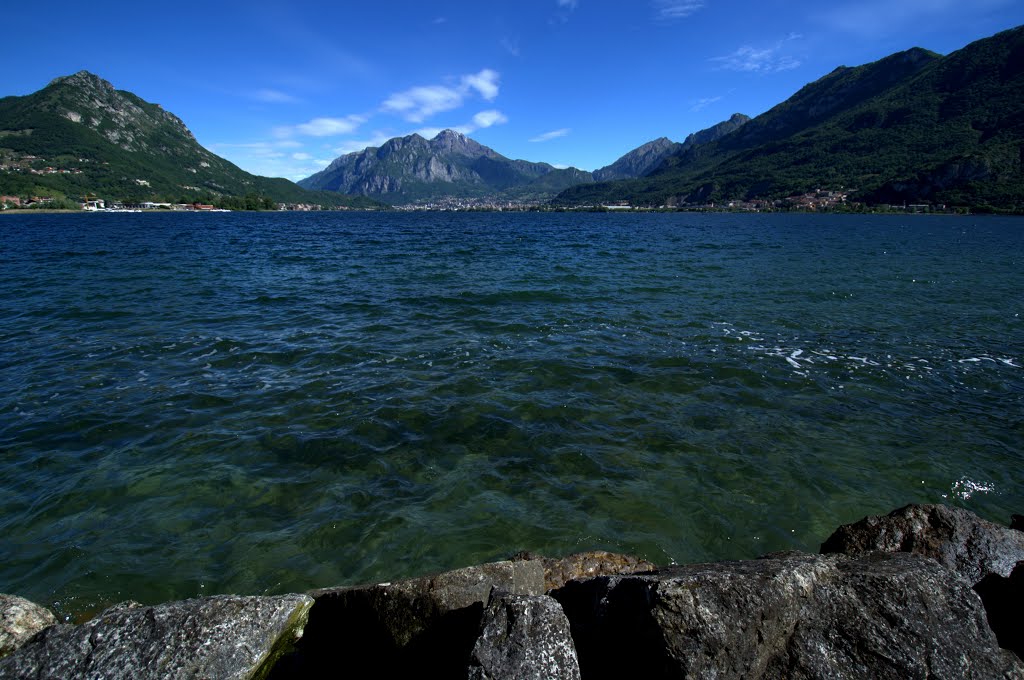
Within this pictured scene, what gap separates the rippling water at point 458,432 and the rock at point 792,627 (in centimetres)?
332

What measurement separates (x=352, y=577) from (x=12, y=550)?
5.13 meters

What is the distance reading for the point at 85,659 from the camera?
3.56 meters

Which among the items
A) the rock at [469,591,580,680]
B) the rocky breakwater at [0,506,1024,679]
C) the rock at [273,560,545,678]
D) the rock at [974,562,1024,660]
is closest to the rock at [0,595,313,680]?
the rocky breakwater at [0,506,1024,679]

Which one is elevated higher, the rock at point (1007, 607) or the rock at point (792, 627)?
the rock at point (792, 627)

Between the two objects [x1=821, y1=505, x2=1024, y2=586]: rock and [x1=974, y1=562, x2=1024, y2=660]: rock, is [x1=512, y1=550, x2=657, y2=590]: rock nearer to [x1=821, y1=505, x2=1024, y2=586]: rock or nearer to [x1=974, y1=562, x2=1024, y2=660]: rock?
[x1=821, y1=505, x2=1024, y2=586]: rock

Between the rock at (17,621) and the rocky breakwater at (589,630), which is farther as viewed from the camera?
the rock at (17,621)

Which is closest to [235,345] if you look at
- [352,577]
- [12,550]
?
[12,550]

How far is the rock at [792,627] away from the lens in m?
3.32

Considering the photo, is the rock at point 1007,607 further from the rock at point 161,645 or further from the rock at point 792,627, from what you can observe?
the rock at point 161,645

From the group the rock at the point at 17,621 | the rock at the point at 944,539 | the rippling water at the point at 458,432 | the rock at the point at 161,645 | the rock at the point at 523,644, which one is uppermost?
the rock at the point at 523,644

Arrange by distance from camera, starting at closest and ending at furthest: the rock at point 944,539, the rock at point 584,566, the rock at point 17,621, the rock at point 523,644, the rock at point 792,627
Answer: the rock at point 523,644 → the rock at point 792,627 → the rock at point 17,621 → the rock at point 944,539 → the rock at point 584,566

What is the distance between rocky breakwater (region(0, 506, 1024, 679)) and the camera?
11.0 feet

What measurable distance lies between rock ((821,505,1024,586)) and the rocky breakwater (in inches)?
26.9

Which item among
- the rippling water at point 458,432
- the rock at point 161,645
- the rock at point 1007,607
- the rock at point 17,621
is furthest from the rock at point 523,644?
the rock at point 17,621
